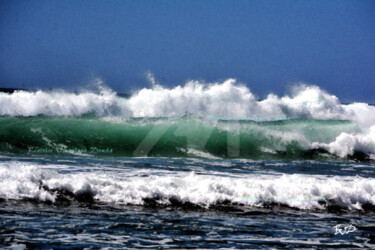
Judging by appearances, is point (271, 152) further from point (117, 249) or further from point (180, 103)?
point (117, 249)

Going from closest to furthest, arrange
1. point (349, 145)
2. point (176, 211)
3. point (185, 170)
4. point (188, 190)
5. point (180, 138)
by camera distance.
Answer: point (176, 211) → point (188, 190) → point (185, 170) → point (180, 138) → point (349, 145)

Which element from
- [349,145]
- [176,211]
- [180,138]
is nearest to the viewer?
[176,211]

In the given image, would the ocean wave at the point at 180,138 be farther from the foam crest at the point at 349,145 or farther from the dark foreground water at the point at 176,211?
the dark foreground water at the point at 176,211

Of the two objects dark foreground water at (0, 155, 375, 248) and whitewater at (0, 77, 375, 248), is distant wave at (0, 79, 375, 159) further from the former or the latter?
dark foreground water at (0, 155, 375, 248)

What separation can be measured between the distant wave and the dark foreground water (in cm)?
627

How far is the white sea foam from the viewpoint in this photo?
800 centimetres

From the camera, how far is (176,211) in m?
7.44

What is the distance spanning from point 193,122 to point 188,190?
37.6 ft

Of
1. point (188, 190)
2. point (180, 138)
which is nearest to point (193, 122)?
point (180, 138)

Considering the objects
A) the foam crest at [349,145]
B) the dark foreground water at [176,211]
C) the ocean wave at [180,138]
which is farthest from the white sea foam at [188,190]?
the foam crest at [349,145]

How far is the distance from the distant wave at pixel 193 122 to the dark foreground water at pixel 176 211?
6.27 m

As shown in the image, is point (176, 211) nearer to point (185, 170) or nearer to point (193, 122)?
point (185, 170)

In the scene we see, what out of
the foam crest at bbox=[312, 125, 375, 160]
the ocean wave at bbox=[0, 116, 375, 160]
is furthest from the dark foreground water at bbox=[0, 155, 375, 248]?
the foam crest at bbox=[312, 125, 375, 160]

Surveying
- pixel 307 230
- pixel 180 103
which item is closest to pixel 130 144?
pixel 180 103
